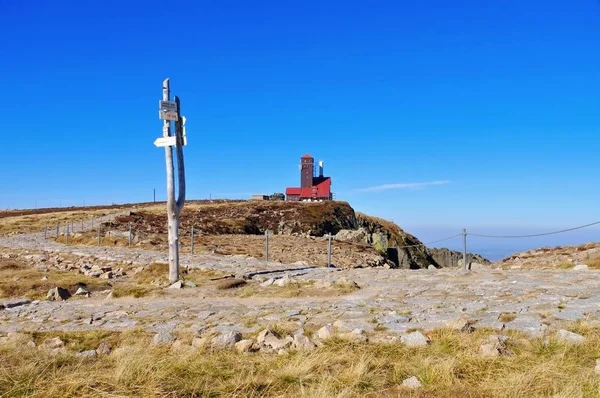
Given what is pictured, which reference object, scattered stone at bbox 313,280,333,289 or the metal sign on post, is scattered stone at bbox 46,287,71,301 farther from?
scattered stone at bbox 313,280,333,289

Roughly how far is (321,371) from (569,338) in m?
3.07

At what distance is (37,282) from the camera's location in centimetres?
1366

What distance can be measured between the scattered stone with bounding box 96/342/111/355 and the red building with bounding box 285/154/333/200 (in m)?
72.1

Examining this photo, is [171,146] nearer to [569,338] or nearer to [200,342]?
[200,342]

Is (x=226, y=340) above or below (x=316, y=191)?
below

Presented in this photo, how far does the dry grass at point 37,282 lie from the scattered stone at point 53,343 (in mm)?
6349

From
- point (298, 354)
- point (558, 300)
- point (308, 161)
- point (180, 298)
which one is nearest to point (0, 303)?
point (180, 298)

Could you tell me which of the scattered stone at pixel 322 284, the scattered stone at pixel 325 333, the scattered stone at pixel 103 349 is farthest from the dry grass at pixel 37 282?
the scattered stone at pixel 325 333

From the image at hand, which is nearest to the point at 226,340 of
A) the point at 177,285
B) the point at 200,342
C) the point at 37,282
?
the point at 200,342

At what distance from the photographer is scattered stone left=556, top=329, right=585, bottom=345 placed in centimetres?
536

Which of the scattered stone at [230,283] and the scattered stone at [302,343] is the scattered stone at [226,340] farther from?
the scattered stone at [230,283]

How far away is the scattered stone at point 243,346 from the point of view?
5677mm

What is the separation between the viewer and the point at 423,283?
11086mm

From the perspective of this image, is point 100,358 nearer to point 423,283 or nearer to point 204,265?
point 423,283
